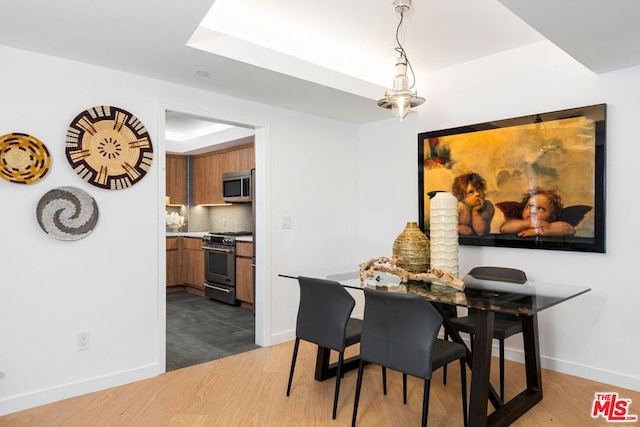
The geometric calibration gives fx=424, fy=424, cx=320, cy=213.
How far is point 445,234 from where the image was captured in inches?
100.0

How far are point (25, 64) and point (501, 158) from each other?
345 cm

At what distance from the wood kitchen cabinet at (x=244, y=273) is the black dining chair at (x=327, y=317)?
94.8 inches

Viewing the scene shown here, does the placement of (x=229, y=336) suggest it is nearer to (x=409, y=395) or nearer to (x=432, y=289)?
(x=409, y=395)

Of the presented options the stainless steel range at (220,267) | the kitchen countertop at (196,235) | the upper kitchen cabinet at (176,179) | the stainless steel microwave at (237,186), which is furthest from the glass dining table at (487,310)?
the upper kitchen cabinet at (176,179)

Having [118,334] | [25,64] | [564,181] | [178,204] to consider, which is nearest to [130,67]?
[25,64]

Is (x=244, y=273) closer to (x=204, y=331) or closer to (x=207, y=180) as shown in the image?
(x=204, y=331)

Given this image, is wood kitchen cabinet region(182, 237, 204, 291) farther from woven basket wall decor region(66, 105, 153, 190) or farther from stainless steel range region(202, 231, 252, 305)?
woven basket wall decor region(66, 105, 153, 190)

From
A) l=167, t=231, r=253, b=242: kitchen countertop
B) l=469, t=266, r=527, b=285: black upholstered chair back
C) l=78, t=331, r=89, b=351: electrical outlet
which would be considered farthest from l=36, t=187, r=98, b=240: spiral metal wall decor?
l=469, t=266, r=527, b=285: black upholstered chair back

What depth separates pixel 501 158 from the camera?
346 centimetres

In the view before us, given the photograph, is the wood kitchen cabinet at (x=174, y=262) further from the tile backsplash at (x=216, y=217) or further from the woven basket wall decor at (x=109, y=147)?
the woven basket wall decor at (x=109, y=147)

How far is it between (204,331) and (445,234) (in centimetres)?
282

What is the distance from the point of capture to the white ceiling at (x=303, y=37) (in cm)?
215

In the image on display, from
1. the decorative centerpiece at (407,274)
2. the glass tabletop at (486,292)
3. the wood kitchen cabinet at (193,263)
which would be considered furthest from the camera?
the wood kitchen cabinet at (193,263)

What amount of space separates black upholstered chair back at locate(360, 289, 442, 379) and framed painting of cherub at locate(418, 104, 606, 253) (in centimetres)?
100
